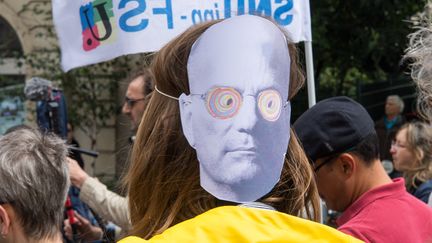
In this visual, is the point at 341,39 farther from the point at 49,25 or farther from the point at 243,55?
the point at 243,55

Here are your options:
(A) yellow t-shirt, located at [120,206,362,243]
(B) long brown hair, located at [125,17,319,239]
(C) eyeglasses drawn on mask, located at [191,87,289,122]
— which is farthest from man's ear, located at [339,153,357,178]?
(A) yellow t-shirt, located at [120,206,362,243]

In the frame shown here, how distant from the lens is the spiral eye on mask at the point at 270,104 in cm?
156

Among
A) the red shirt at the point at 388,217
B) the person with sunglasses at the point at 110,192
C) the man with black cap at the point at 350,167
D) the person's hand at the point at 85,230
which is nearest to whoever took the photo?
the red shirt at the point at 388,217

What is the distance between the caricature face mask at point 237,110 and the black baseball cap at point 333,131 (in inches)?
39.2

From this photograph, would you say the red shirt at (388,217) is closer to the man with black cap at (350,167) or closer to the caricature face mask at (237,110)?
the man with black cap at (350,167)

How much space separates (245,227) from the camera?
52.6 inches

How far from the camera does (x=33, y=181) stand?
2.44 m

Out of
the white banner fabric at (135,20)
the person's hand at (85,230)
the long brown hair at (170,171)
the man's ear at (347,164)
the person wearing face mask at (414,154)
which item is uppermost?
the white banner fabric at (135,20)

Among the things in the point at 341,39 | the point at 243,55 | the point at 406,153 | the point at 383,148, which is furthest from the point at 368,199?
the point at 341,39

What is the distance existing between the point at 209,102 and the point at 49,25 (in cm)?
1026

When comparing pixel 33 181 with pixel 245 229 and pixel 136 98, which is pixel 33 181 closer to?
pixel 245 229

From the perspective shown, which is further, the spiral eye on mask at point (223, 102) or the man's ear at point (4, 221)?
the man's ear at point (4, 221)

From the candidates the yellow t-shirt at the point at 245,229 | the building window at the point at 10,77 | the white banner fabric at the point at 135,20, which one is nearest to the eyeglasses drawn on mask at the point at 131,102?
the white banner fabric at the point at 135,20

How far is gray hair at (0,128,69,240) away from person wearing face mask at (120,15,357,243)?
885mm
